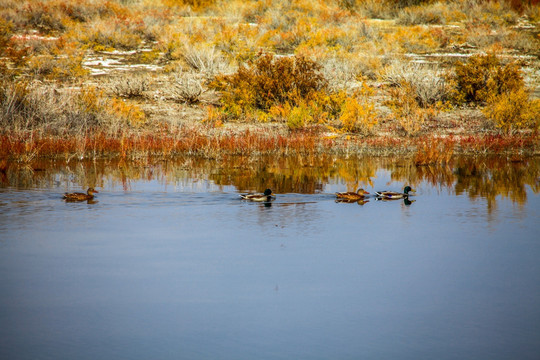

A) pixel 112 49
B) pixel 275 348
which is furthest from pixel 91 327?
pixel 112 49

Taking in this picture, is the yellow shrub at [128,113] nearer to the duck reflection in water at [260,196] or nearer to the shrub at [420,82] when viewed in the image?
the shrub at [420,82]

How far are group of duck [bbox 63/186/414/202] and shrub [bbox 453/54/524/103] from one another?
11.9 meters

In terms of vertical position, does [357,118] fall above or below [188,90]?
below

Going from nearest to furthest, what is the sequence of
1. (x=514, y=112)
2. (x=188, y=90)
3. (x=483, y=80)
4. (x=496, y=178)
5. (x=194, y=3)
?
1. (x=496, y=178)
2. (x=514, y=112)
3. (x=188, y=90)
4. (x=483, y=80)
5. (x=194, y=3)

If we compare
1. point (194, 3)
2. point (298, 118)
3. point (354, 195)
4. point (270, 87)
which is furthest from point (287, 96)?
point (194, 3)

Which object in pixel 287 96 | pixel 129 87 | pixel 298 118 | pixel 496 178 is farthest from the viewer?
pixel 129 87

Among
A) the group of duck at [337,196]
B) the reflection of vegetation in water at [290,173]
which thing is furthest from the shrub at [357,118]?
the group of duck at [337,196]

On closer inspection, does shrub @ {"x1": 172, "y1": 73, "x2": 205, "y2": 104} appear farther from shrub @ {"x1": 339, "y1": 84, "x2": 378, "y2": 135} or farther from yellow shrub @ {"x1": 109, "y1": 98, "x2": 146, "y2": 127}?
shrub @ {"x1": 339, "y1": 84, "x2": 378, "y2": 135}

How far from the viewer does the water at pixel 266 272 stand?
6.00 m

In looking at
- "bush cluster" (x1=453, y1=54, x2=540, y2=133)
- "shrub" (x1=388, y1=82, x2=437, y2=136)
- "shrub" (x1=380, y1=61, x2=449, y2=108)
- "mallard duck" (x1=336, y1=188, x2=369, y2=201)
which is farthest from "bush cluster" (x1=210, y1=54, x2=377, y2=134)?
"mallard duck" (x1=336, y1=188, x2=369, y2=201)

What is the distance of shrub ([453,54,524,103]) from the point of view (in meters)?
23.7

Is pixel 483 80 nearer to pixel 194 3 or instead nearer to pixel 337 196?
pixel 337 196

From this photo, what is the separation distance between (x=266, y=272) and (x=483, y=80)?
61.2ft

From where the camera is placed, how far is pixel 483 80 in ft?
80.2
